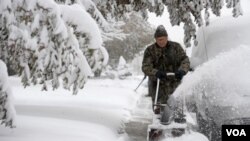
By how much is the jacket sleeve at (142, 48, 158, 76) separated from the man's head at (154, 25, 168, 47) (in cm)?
26

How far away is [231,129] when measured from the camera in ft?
16.4

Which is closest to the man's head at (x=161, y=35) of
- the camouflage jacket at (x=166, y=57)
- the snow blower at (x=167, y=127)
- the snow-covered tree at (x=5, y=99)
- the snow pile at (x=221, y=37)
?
the camouflage jacket at (x=166, y=57)

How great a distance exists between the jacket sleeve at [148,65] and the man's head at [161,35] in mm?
258

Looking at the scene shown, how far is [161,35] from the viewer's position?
7.22 m

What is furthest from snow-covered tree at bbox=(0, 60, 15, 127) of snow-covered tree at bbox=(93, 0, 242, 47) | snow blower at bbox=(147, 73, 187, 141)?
snow-covered tree at bbox=(93, 0, 242, 47)

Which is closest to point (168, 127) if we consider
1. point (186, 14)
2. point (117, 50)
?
point (186, 14)

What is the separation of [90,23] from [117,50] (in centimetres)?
2684

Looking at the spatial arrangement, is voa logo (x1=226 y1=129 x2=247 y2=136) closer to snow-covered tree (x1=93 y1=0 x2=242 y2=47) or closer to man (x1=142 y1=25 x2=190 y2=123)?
man (x1=142 y1=25 x2=190 y2=123)

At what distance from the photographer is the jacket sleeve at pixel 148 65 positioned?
22.8ft

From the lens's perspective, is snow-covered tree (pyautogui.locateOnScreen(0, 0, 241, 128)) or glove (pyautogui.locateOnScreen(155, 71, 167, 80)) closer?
snow-covered tree (pyautogui.locateOnScreen(0, 0, 241, 128))

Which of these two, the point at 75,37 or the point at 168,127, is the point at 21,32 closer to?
the point at 75,37

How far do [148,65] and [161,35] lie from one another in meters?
0.53

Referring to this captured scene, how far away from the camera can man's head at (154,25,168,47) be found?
23.6 feet

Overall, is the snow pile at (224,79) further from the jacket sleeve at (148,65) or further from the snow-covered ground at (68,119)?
the snow-covered ground at (68,119)
